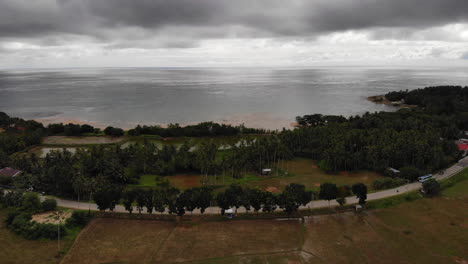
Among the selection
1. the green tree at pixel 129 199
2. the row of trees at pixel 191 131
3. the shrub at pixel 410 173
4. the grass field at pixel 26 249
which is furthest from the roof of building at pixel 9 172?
the shrub at pixel 410 173

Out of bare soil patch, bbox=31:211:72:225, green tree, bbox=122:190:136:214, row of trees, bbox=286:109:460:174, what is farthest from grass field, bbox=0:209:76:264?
row of trees, bbox=286:109:460:174

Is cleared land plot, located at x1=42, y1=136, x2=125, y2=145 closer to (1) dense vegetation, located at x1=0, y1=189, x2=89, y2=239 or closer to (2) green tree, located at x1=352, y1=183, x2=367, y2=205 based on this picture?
(1) dense vegetation, located at x1=0, y1=189, x2=89, y2=239

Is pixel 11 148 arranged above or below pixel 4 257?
above

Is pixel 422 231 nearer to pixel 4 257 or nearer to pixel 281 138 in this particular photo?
pixel 281 138

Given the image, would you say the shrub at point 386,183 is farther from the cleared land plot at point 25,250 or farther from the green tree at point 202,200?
the cleared land plot at point 25,250

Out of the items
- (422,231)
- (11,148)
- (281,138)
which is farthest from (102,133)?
(422,231)
